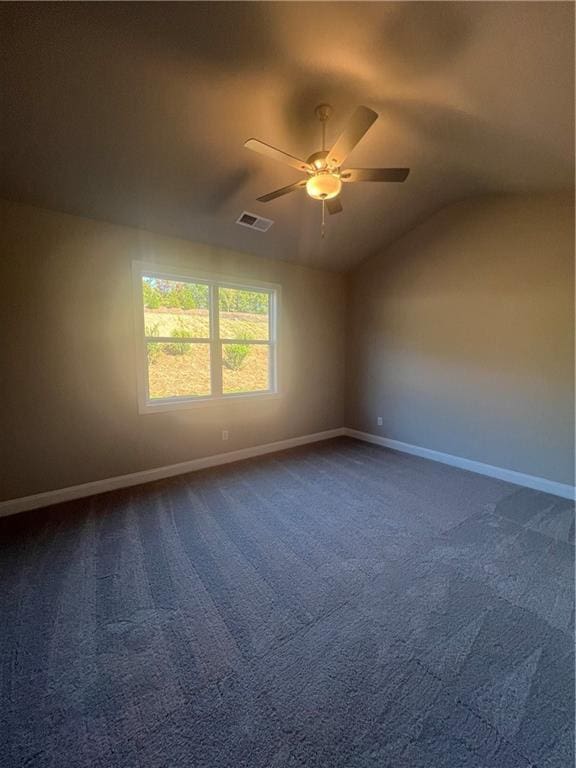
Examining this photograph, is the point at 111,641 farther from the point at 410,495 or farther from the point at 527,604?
the point at 410,495

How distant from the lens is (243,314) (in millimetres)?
4117

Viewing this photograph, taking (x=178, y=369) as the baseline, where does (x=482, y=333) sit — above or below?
above

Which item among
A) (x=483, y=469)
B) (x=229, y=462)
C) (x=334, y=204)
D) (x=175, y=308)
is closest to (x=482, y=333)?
(x=483, y=469)

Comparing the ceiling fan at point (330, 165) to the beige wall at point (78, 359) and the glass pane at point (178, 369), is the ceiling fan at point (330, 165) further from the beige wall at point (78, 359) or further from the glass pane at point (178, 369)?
the glass pane at point (178, 369)

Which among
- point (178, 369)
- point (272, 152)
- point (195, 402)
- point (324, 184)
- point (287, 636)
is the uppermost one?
point (272, 152)

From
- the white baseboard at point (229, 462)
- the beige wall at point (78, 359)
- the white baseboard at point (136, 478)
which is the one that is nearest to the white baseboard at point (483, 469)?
the white baseboard at point (229, 462)

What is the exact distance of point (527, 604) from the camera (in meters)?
1.79

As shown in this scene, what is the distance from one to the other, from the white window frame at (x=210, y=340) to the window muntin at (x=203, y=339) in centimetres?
1

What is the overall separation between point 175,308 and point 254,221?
50.5 inches

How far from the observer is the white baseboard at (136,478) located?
281 cm

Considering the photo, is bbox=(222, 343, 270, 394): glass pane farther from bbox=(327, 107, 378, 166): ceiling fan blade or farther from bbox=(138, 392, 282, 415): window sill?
bbox=(327, 107, 378, 166): ceiling fan blade

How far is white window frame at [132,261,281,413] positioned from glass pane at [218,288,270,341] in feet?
0.19

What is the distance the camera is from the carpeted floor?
3.80 ft

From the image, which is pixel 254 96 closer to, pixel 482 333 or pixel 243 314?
pixel 243 314
